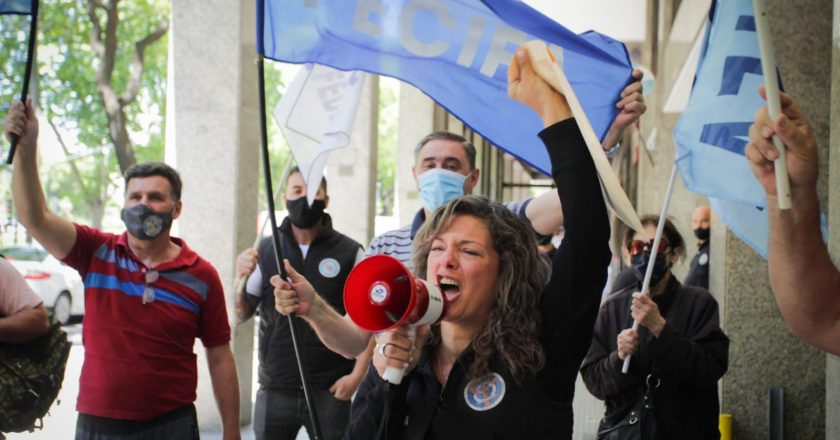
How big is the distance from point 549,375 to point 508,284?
11.2 inches

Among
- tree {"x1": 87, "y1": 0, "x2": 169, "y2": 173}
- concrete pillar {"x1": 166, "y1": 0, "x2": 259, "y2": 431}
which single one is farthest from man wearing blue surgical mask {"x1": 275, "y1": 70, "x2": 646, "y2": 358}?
tree {"x1": 87, "y1": 0, "x2": 169, "y2": 173}

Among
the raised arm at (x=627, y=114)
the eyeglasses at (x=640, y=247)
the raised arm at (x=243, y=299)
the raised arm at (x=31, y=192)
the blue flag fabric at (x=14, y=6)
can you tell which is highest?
the blue flag fabric at (x=14, y=6)

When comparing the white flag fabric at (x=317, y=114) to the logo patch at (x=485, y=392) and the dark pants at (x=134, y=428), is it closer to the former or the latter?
the dark pants at (x=134, y=428)

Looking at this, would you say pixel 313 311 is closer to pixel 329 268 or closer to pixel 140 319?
pixel 140 319

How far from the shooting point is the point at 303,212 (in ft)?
19.4

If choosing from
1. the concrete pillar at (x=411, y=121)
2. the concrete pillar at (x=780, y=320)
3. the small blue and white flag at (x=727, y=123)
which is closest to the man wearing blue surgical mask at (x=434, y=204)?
the small blue and white flag at (x=727, y=123)

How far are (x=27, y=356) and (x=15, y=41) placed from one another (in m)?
1.40

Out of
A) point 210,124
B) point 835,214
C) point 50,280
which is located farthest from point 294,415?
point 50,280

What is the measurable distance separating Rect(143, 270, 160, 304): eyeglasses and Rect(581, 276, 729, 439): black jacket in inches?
86.7

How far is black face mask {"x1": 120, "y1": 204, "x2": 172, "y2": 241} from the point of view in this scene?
14.6ft

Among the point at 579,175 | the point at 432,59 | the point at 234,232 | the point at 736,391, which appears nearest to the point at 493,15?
the point at 432,59

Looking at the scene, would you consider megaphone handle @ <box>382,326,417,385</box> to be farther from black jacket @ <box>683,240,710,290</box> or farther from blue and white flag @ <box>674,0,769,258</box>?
black jacket @ <box>683,240,710,290</box>

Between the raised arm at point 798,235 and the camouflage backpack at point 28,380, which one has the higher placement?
the raised arm at point 798,235

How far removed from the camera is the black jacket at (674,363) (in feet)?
14.8
